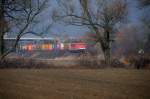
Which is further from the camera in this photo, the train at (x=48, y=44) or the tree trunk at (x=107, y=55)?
the train at (x=48, y=44)

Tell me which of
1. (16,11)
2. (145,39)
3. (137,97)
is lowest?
(137,97)

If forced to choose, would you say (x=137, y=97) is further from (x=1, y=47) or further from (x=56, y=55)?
(x=56, y=55)

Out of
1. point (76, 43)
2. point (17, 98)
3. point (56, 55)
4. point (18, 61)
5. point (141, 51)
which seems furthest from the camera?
point (56, 55)

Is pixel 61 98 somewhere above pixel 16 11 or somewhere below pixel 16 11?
below

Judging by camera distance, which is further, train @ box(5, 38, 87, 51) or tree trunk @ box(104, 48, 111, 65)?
train @ box(5, 38, 87, 51)

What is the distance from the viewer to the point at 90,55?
140 ft

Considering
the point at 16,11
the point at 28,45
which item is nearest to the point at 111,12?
the point at 16,11

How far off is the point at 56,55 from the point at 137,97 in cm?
4238

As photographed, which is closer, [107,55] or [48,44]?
[107,55]

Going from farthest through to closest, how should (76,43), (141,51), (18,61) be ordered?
(76,43)
(141,51)
(18,61)

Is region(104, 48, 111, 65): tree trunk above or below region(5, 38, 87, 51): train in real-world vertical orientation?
below

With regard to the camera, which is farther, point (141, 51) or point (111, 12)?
point (141, 51)

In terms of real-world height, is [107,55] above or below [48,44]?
below

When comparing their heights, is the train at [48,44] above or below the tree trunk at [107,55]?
above
